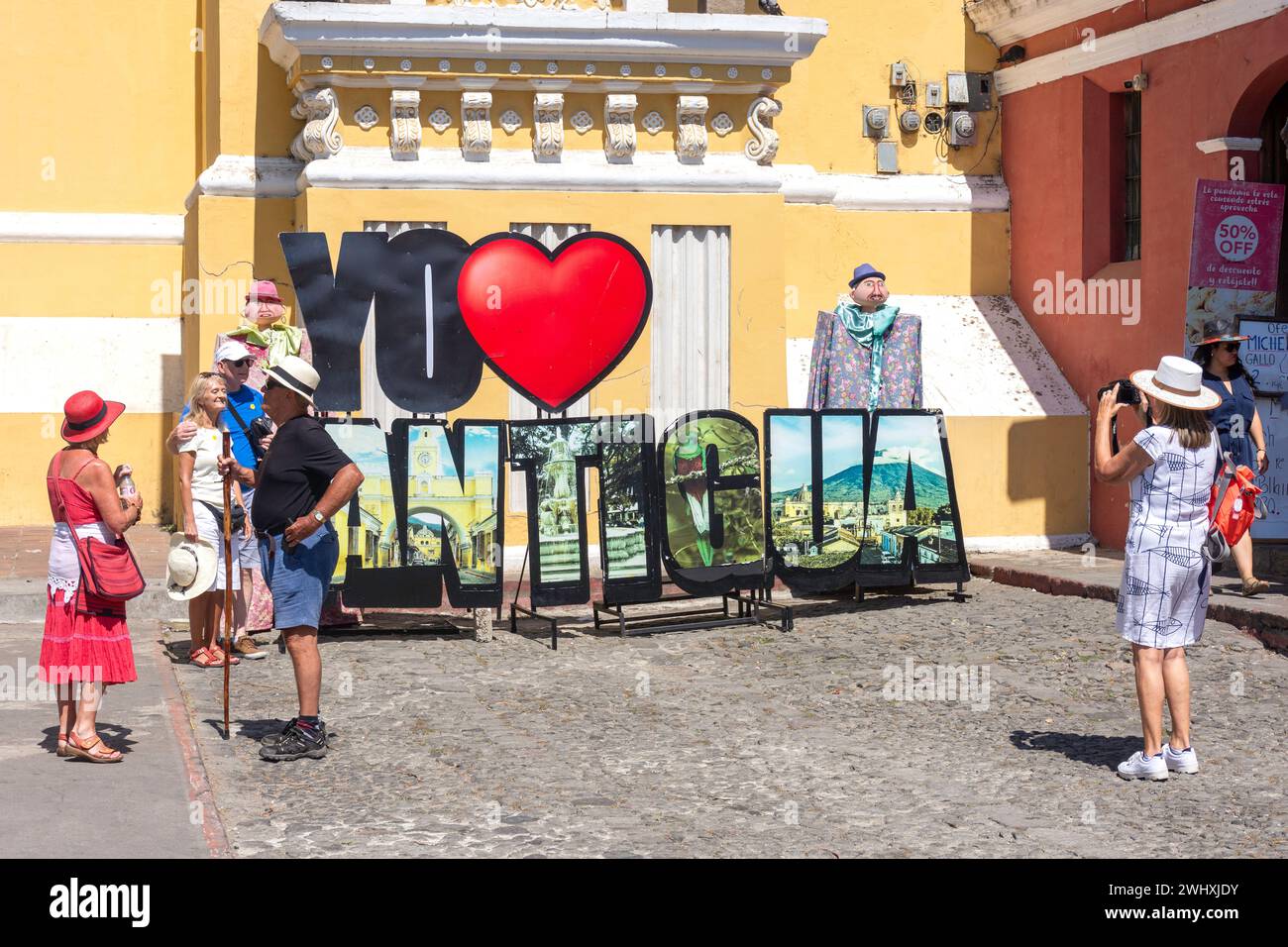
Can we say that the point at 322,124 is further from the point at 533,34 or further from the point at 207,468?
the point at 207,468

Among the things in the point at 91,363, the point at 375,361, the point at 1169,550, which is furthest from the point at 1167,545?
the point at 91,363

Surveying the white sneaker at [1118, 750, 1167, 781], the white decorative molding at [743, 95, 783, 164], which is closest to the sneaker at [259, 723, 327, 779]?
the white sneaker at [1118, 750, 1167, 781]

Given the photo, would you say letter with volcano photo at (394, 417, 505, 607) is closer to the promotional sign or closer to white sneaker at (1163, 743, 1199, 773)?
the promotional sign

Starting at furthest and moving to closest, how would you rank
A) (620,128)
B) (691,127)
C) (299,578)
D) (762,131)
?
(762,131), (691,127), (620,128), (299,578)

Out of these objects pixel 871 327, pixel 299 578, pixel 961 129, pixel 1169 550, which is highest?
pixel 961 129

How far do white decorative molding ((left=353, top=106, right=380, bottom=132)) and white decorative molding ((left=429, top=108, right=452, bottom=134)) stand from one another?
409mm

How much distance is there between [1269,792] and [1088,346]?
7.94m

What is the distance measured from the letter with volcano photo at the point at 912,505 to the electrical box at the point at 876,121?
417cm

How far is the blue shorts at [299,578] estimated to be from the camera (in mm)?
7586

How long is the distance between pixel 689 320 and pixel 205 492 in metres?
4.61

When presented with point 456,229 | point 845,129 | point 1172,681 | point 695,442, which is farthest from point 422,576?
point 845,129

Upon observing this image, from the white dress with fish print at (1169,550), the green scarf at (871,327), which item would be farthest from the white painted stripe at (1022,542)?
the white dress with fish print at (1169,550)

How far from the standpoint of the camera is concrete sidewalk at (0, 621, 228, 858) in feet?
19.9

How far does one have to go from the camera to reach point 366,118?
12.5 m
